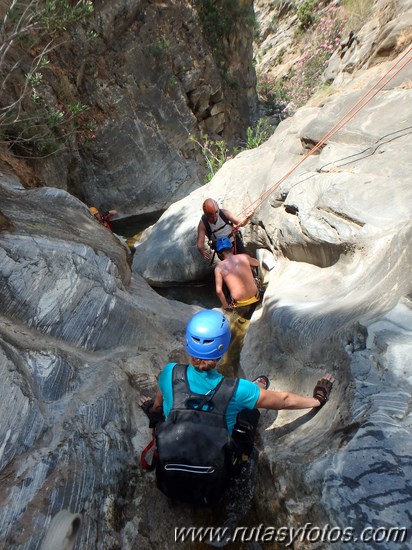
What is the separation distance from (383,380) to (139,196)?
1129cm

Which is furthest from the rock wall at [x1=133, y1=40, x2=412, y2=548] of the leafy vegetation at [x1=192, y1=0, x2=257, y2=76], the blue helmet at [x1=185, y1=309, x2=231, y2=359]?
the leafy vegetation at [x1=192, y1=0, x2=257, y2=76]

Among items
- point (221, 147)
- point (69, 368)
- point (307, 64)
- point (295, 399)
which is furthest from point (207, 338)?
point (307, 64)

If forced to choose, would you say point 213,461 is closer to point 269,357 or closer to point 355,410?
point 355,410

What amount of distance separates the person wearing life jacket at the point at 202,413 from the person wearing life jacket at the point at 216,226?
394 cm

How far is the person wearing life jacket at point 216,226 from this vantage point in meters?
6.22

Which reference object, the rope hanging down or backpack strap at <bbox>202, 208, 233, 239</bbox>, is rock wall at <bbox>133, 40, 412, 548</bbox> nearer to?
the rope hanging down

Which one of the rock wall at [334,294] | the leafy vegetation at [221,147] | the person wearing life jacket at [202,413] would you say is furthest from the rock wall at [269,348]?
the leafy vegetation at [221,147]

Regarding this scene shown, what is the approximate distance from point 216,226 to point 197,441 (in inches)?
174

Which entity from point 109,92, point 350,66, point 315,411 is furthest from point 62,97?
point 315,411

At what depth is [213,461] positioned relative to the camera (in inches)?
87.3

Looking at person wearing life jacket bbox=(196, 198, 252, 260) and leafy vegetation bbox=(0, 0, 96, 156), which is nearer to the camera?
person wearing life jacket bbox=(196, 198, 252, 260)

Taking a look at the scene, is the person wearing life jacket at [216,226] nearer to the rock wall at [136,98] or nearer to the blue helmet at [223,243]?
the blue helmet at [223,243]

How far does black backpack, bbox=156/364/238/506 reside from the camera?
7.29 feet

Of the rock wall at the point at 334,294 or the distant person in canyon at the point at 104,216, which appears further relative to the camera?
the distant person in canyon at the point at 104,216
